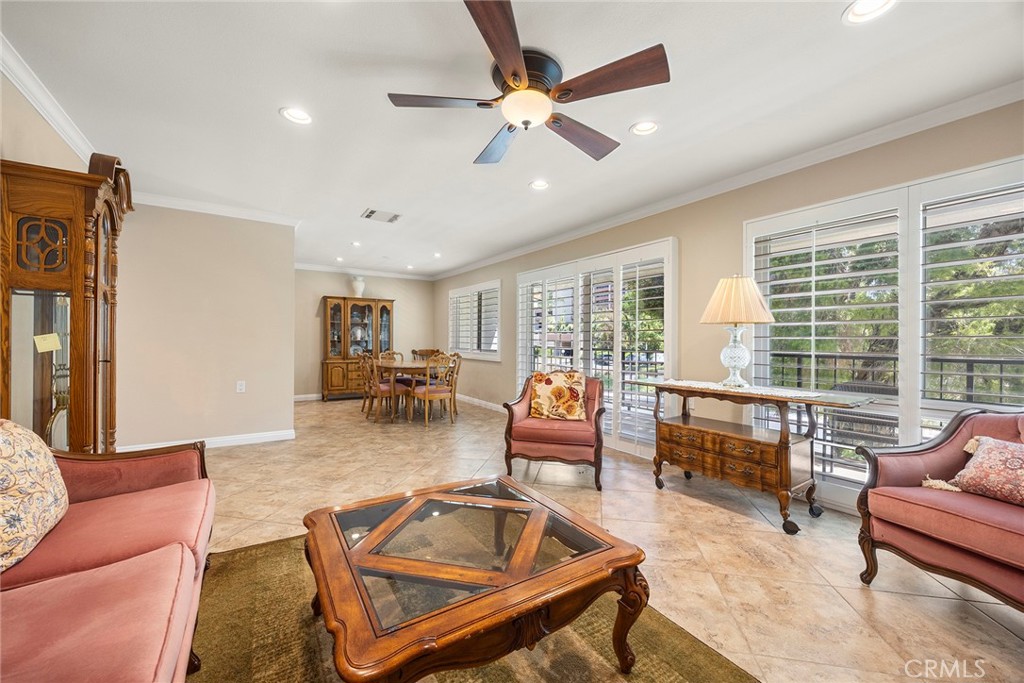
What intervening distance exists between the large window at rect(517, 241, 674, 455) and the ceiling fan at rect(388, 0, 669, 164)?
6.62 feet

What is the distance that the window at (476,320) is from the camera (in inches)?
260

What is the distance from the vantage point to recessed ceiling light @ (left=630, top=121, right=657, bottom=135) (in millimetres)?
2477

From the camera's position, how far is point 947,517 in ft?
5.46

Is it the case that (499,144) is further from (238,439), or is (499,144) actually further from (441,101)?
(238,439)

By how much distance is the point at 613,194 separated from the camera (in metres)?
3.72

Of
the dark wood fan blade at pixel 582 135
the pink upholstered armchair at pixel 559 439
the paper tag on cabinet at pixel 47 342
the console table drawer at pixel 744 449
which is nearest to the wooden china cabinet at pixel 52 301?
the paper tag on cabinet at pixel 47 342

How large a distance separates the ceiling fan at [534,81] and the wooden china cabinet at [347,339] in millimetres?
6223

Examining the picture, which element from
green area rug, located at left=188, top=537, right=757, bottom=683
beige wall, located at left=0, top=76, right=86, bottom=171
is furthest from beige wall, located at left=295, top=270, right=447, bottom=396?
green area rug, located at left=188, top=537, right=757, bottom=683

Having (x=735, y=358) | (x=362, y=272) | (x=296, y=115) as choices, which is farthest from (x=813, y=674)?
(x=362, y=272)

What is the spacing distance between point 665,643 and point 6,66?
398cm

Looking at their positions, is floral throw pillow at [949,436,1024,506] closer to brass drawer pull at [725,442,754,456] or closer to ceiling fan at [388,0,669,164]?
brass drawer pull at [725,442,754,456]

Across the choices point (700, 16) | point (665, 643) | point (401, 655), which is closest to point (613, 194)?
point (700, 16)

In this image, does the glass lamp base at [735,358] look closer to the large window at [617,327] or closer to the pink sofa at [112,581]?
the large window at [617,327]

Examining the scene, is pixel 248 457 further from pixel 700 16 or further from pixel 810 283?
pixel 810 283
